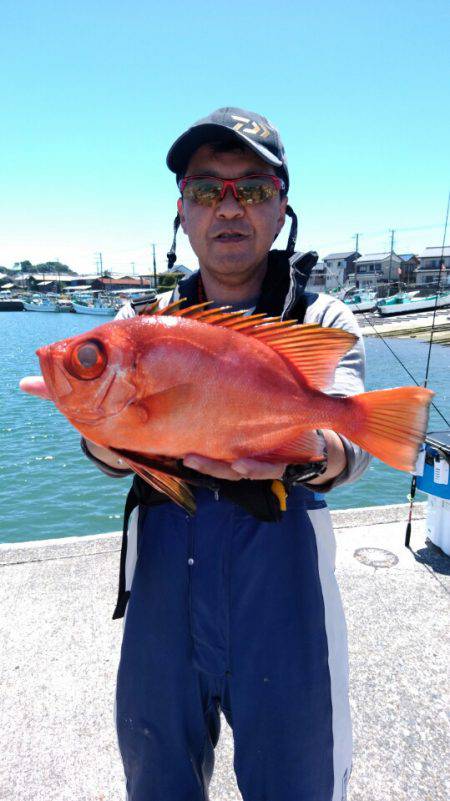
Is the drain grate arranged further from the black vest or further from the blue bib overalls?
the black vest

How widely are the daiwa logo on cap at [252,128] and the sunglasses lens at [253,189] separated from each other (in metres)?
0.13

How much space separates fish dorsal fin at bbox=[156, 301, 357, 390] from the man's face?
1.37 feet

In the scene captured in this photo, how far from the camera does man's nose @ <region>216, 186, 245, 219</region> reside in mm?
1716

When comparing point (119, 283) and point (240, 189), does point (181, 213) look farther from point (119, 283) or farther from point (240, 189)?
point (119, 283)

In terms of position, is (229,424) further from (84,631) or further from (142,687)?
(84,631)

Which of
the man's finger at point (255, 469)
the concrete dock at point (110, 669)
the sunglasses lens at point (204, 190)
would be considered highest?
the sunglasses lens at point (204, 190)

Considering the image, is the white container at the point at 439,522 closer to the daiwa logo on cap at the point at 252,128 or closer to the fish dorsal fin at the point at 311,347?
the fish dorsal fin at the point at 311,347

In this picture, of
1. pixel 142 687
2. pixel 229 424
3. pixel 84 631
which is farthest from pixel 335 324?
pixel 84 631

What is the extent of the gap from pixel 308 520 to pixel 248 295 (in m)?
0.82

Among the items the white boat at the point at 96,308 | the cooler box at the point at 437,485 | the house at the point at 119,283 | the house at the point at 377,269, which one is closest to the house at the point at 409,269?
the house at the point at 377,269

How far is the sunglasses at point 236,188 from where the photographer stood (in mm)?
1732

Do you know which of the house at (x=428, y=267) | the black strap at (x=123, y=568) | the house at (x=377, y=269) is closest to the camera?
the black strap at (x=123, y=568)

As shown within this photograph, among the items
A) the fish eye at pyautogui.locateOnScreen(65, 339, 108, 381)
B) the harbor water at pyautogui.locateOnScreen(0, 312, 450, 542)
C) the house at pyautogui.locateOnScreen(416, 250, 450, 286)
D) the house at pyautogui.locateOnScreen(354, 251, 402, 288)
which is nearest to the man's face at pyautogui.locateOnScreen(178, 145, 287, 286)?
the fish eye at pyautogui.locateOnScreen(65, 339, 108, 381)

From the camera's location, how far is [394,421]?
52.1 inches
